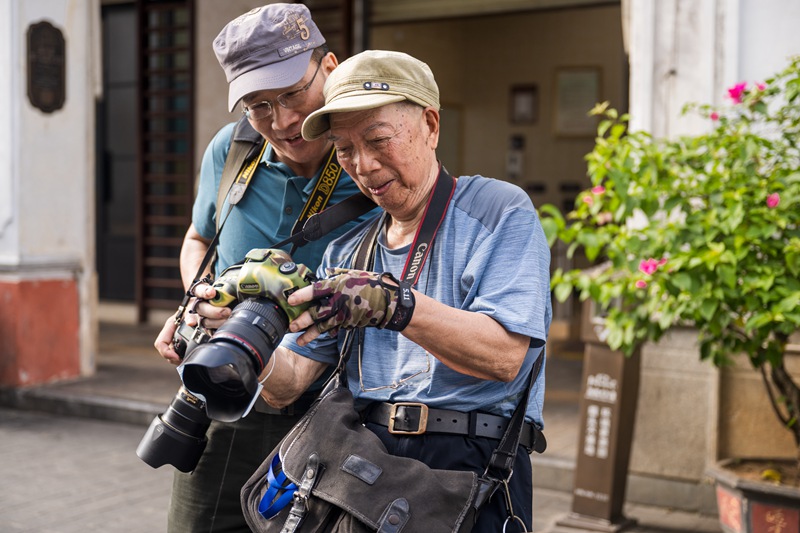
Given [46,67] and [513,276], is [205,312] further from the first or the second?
[46,67]

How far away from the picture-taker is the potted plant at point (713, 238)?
4.09 m

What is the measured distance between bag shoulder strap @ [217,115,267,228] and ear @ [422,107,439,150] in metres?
0.77

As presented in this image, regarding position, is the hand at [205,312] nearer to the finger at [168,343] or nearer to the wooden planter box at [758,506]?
the finger at [168,343]

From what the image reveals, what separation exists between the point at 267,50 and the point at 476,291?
34.4 inches

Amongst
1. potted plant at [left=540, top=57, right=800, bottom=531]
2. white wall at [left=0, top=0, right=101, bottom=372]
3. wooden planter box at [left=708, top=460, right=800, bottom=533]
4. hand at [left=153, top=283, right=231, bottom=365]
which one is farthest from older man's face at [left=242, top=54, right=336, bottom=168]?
white wall at [left=0, top=0, right=101, bottom=372]

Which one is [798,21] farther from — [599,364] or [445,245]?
[445,245]

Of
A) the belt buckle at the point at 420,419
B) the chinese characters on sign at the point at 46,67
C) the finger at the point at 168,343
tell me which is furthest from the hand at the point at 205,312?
the chinese characters on sign at the point at 46,67

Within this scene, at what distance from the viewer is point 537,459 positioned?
596 cm

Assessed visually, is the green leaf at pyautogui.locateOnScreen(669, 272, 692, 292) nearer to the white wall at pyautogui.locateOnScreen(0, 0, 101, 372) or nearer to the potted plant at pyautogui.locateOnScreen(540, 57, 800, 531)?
the potted plant at pyautogui.locateOnScreen(540, 57, 800, 531)

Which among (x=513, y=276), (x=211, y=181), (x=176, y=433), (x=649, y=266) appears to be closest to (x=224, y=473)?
(x=176, y=433)

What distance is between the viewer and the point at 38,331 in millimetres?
8094

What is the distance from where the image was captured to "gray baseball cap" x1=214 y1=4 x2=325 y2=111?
2.44m

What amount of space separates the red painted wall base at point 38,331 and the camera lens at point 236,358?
6.58 metres

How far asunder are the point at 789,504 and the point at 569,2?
6.15 meters
